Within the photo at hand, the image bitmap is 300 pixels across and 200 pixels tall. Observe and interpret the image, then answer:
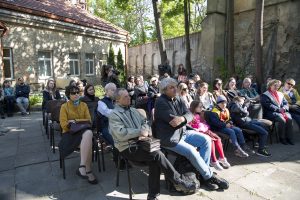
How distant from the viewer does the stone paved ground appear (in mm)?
3879

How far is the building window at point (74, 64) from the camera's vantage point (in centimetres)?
1784

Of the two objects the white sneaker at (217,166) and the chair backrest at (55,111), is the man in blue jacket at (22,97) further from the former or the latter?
the white sneaker at (217,166)

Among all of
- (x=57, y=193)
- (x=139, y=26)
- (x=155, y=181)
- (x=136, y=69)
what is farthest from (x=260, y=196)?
(x=139, y=26)

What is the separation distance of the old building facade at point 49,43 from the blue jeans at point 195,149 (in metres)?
11.8

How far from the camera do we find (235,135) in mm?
5309

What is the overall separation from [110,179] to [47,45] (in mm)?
13236

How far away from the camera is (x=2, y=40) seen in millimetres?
13242

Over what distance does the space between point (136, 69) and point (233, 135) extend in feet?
80.9

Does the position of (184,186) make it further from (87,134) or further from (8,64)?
(8,64)

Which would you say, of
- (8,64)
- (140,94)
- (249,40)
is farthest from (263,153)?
(8,64)

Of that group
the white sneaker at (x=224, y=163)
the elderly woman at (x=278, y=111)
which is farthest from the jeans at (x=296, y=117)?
the white sneaker at (x=224, y=163)

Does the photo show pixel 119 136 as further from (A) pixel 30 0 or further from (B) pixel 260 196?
(A) pixel 30 0

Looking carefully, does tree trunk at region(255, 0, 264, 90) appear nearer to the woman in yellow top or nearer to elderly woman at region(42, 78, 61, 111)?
elderly woman at region(42, 78, 61, 111)

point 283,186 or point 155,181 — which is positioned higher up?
point 155,181
